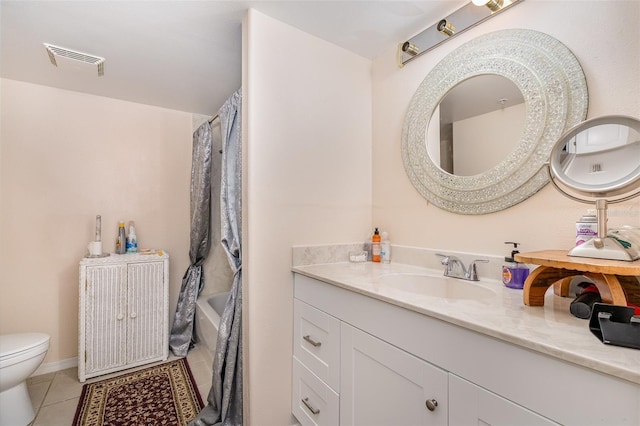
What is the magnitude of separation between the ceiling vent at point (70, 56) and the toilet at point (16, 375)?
5.58 feet

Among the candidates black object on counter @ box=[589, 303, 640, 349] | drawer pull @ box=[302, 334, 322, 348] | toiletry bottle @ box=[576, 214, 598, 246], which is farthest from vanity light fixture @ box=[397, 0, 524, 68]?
drawer pull @ box=[302, 334, 322, 348]

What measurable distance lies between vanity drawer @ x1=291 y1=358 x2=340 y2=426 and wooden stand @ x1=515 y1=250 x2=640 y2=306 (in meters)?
0.86

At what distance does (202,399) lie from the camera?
73.8 inches

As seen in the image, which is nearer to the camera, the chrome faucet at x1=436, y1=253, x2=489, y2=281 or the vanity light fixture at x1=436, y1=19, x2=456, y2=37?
the chrome faucet at x1=436, y1=253, x2=489, y2=281

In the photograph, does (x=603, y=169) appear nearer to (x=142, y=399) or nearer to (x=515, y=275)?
(x=515, y=275)

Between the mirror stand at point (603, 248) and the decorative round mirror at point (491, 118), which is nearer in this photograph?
the mirror stand at point (603, 248)

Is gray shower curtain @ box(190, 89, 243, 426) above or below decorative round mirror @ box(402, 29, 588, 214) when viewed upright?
below

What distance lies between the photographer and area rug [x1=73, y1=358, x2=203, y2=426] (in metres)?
1.68

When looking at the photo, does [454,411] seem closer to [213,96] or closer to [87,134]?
[213,96]

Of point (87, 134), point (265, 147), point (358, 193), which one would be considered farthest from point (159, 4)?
point (87, 134)

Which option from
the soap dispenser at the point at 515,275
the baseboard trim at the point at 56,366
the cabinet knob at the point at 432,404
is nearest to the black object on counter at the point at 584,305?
the soap dispenser at the point at 515,275

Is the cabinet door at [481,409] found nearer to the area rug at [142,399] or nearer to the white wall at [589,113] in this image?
the white wall at [589,113]

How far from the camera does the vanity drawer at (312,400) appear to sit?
1253mm

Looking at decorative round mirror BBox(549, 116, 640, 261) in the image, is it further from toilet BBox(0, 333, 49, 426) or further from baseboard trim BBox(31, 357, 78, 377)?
baseboard trim BBox(31, 357, 78, 377)
